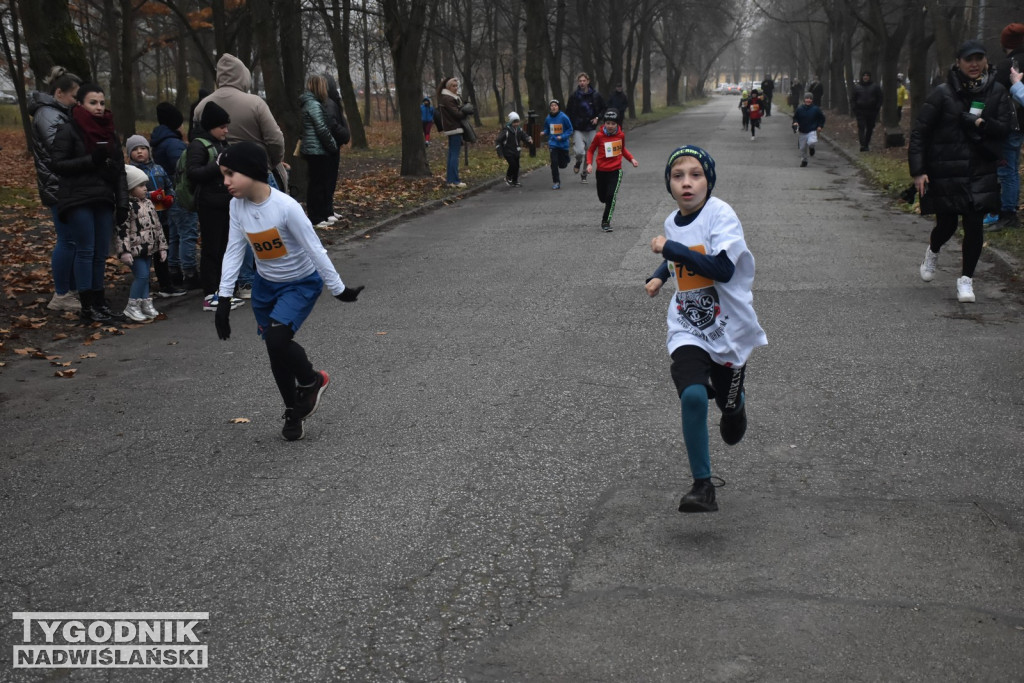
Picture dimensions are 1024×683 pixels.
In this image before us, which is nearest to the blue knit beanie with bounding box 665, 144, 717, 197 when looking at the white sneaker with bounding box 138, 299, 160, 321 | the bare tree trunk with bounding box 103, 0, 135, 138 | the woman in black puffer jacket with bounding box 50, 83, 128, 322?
the woman in black puffer jacket with bounding box 50, 83, 128, 322

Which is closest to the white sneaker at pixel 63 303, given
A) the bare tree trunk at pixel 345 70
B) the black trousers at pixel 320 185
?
the black trousers at pixel 320 185

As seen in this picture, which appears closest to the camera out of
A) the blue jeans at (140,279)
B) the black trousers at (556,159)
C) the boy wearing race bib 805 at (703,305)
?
the boy wearing race bib 805 at (703,305)

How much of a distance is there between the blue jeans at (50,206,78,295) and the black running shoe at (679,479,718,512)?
6.47 m

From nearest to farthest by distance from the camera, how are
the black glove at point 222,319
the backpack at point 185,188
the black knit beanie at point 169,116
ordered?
the black glove at point 222,319 → the backpack at point 185,188 → the black knit beanie at point 169,116

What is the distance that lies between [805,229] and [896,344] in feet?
20.7

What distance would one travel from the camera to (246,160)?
581cm

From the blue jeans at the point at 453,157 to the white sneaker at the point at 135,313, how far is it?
35.7ft

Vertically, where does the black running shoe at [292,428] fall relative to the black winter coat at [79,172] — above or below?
below

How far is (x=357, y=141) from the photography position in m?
32.4

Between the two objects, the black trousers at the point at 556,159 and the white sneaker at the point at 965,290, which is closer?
the white sneaker at the point at 965,290

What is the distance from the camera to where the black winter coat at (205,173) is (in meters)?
9.38

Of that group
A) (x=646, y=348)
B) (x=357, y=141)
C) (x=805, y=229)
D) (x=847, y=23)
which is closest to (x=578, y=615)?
(x=646, y=348)

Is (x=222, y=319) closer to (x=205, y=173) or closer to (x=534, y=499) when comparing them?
(x=534, y=499)

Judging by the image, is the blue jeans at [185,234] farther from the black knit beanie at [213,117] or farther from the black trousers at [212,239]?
the black knit beanie at [213,117]
